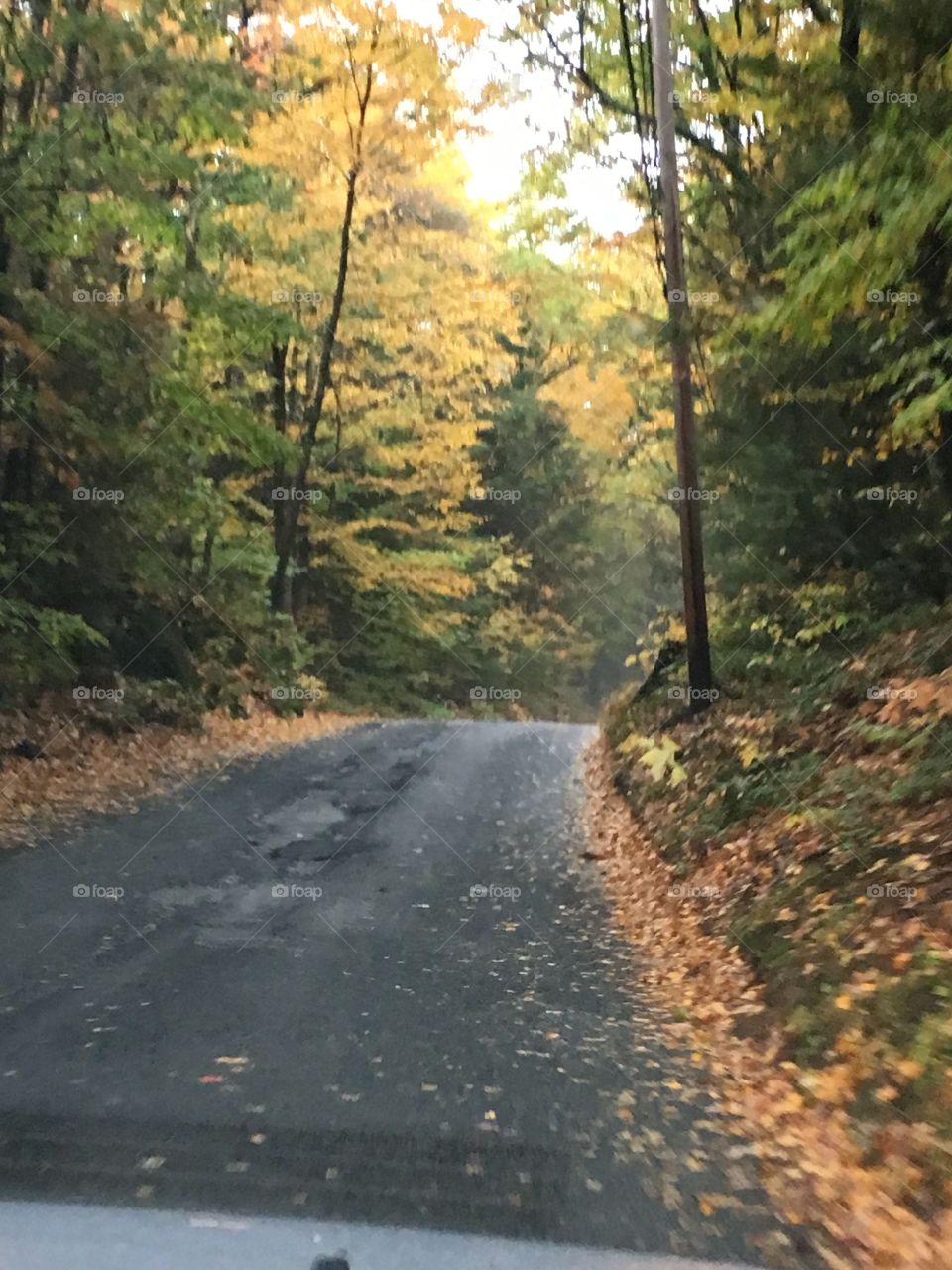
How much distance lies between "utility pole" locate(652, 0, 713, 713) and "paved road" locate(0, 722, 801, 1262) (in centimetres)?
426

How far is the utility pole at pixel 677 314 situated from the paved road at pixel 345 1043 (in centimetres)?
426

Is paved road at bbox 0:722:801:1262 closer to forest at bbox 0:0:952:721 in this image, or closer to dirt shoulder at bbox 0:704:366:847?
dirt shoulder at bbox 0:704:366:847

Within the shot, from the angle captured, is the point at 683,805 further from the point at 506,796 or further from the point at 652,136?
the point at 652,136

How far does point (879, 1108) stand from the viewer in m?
4.75

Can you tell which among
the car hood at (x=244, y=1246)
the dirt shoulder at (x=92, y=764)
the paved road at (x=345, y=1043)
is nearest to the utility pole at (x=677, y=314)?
the paved road at (x=345, y=1043)

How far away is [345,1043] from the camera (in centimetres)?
579

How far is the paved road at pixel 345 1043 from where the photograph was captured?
13.7 feet

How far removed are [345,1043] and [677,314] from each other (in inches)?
386

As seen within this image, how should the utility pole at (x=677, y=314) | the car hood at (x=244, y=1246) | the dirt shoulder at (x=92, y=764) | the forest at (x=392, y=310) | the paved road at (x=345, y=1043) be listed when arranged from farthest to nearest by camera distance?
1. the utility pole at (x=677, y=314)
2. the dirt shoulder at (x=92, y=764)
3. the forest at (x=392, y=310)
4. the paved road at (x=345, y=1043)
5. the car hood at (x=244, y=1246)

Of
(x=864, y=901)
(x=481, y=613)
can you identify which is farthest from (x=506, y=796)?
(x=481, y=613)

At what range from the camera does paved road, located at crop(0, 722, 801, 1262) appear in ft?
13.7

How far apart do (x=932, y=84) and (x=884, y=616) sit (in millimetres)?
5891

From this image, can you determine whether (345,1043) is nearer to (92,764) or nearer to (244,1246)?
(244,1246)

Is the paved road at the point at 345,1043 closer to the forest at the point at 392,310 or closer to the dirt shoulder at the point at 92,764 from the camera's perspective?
the dirt shoulder at the point at 92,764
